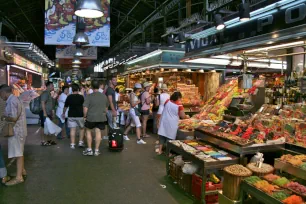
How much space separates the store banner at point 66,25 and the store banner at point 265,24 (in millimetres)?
4677

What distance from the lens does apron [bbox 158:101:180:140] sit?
6375 millimetres

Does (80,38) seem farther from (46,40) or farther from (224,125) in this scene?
(224,125)

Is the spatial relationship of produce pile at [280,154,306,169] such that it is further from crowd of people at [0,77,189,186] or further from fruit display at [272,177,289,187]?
crowd of people at [0,77,189,186]

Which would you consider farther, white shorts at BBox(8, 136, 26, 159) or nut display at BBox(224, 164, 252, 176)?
white shorts at BBox(8, 136, 26, 159)

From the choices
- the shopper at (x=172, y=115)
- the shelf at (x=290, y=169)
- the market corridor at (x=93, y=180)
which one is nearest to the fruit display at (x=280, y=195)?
the shelf at (x=290, y=169)

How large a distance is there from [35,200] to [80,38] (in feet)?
15.0

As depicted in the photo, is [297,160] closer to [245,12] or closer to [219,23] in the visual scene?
[245,12]

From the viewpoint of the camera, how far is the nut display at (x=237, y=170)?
3.90m

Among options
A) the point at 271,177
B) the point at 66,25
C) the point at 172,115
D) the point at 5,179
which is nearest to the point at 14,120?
the point at 5,179

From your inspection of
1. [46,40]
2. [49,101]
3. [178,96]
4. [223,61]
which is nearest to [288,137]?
[178,96]

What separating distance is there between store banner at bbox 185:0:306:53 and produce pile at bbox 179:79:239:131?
6.23 ft

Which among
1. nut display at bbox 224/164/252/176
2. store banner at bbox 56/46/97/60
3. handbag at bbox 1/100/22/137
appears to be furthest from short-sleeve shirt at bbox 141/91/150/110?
store banner at bbox 56/46/97/60

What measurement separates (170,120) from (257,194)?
124 inches

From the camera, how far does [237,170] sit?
402 cm
